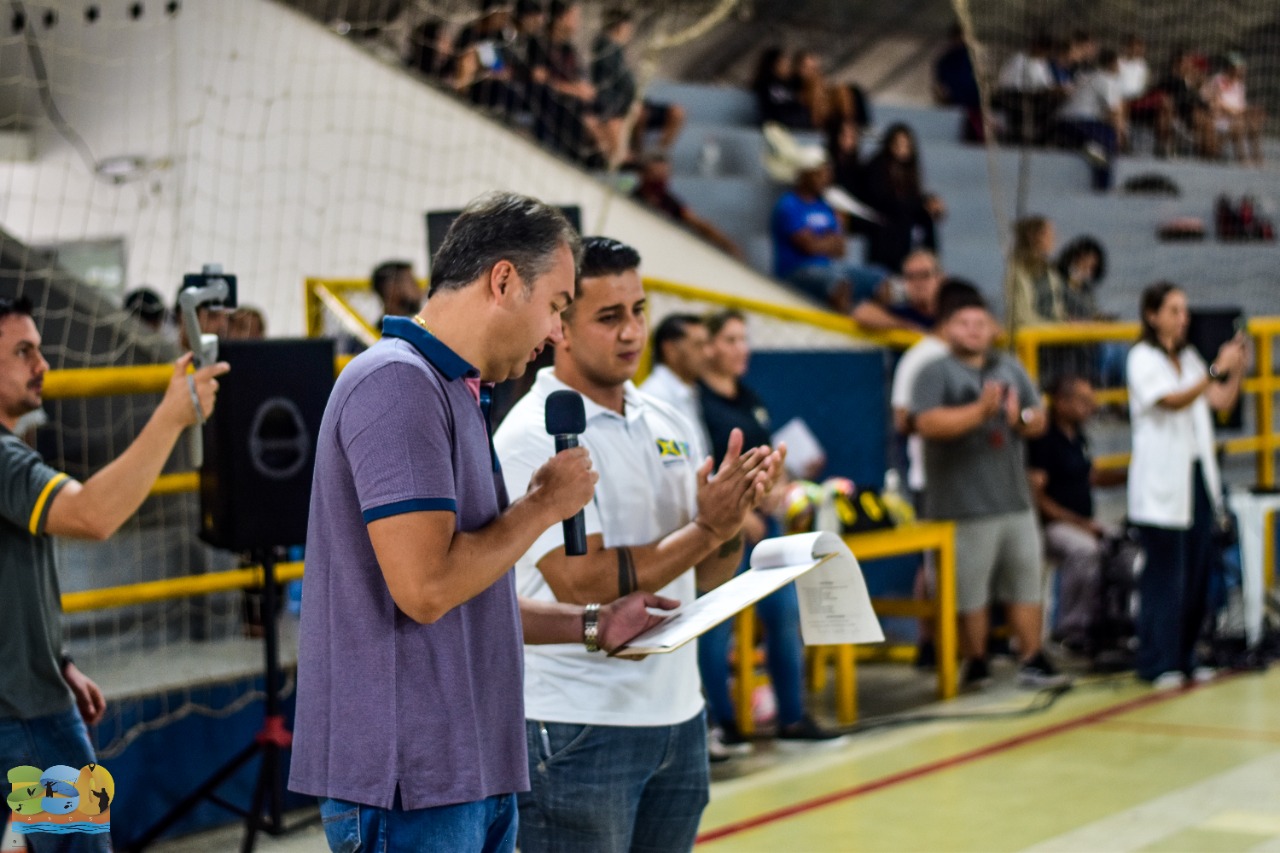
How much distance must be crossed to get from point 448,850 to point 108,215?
8551 mm

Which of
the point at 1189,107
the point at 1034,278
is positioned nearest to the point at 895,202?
the point at 1034,278

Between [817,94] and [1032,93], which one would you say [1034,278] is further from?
[1032,93]

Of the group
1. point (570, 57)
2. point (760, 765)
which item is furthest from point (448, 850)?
point (570, 57)

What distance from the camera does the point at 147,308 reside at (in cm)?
658

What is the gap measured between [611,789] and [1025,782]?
10.8ft

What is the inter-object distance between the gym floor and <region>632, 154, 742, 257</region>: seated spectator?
3.76 m

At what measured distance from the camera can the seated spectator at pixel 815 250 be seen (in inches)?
387

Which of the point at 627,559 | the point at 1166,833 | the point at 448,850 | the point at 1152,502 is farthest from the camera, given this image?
the point at 1152,502

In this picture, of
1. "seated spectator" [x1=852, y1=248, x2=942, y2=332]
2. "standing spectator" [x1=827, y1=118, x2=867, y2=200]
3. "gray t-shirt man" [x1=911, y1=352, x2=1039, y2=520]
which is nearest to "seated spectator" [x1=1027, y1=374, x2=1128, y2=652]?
"gray t-shirt man" [x1=911, y1=352, x2=1039, y2=520]

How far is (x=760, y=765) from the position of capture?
6.14 m

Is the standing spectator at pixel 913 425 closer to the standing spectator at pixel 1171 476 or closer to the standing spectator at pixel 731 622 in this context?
the standing spectator at pixel 1171 476

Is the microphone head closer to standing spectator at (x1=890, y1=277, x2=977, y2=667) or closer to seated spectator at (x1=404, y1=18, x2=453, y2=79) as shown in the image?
standing spectator at (x1=890, y1=277, x2=977, y2=667)

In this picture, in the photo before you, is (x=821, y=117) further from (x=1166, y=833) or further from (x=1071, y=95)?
(x=1166, y=833)

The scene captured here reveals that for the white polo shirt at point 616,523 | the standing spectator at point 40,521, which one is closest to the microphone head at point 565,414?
the white polo shirt at point 616,523
